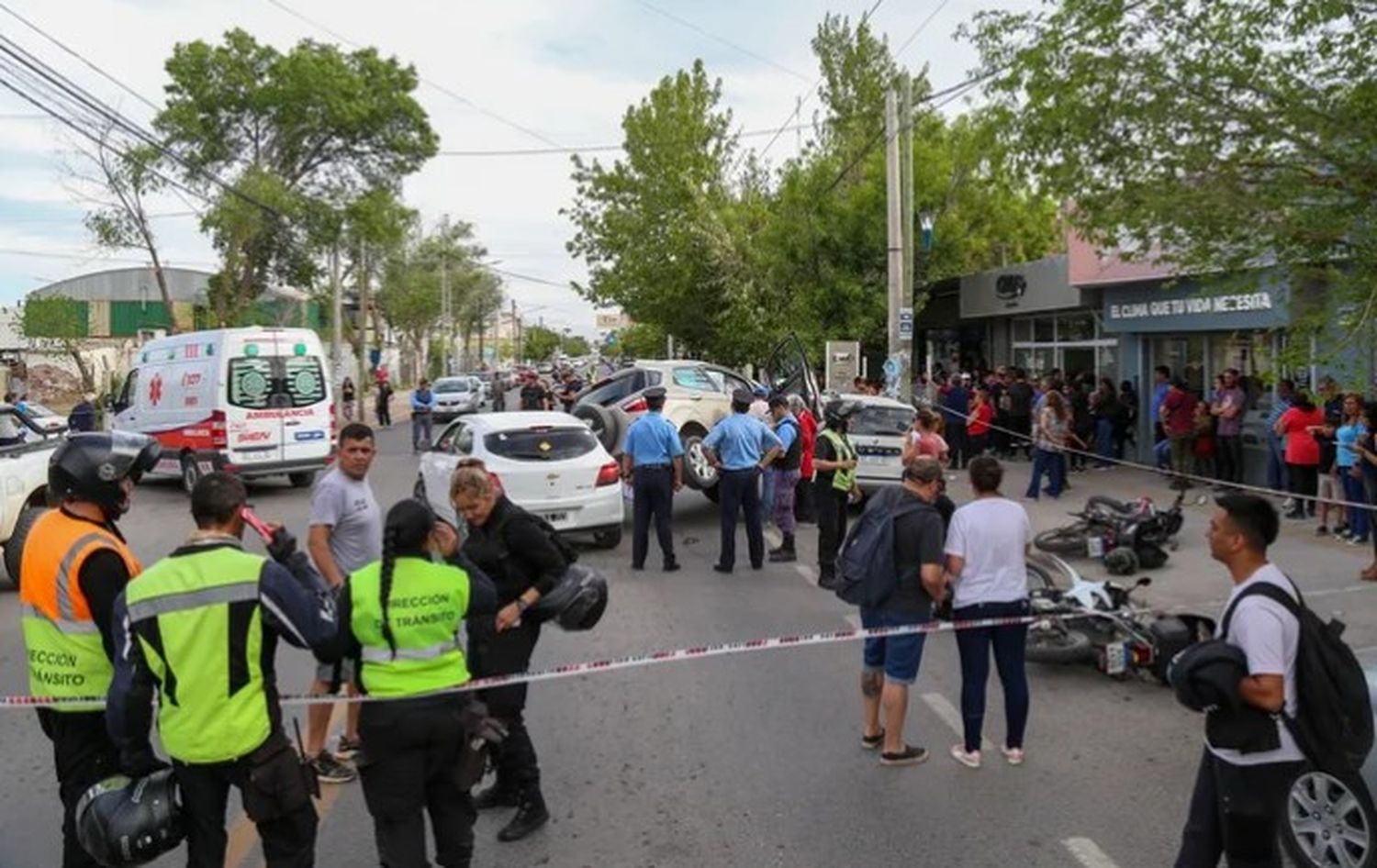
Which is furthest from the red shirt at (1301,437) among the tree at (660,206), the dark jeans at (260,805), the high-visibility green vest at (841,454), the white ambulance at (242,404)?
the tree at (660,206)

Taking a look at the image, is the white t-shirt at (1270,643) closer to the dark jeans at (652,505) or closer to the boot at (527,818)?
the boot at (527,818)

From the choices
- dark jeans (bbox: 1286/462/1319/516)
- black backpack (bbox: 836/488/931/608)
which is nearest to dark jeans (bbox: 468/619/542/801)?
black backpack (bbox: 836/488/931/608)

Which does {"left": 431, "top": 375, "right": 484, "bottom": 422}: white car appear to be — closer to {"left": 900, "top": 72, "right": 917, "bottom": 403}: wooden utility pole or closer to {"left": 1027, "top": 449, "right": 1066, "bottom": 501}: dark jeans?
{"left": 900, "top": 72, "right": 917, "bottom": 403}: wooden utility pole

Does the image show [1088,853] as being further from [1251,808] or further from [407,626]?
[407,626]

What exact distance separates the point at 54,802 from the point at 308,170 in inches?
1450

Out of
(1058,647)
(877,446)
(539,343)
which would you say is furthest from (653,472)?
(539,343)

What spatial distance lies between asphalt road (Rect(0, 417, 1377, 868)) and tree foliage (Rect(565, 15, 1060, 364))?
5.80 m

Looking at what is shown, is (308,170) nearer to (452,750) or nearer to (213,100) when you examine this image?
(213,100)

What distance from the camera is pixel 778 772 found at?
5758mm

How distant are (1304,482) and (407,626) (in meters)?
12.2

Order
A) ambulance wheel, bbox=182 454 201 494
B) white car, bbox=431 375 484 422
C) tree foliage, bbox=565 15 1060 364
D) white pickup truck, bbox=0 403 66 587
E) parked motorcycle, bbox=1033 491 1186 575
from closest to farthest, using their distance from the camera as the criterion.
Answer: parked motorcycle, bbox=1033 491 1186 575
white pickup truck, bbox=0 403 66 587
ambulance wheel, bbox=182 454 201 494
tree foliage, bbox=565 15 1060 364
white car, bbox=431 375 484 422

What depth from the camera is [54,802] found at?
5594 mm

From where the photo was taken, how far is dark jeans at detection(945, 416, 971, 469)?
1942cm

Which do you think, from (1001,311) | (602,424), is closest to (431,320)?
(1001,311)
